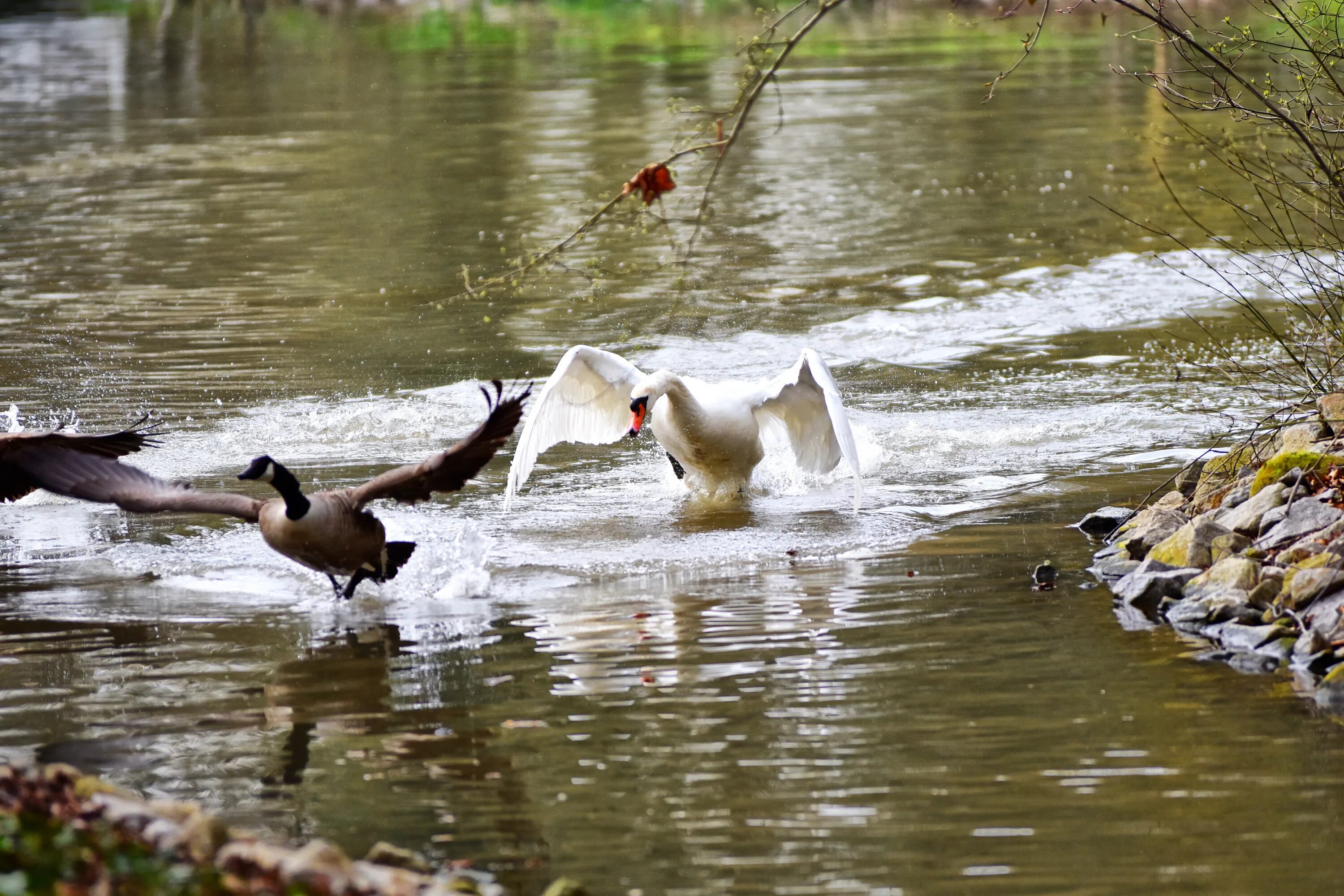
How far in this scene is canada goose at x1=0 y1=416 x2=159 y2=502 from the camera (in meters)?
7.96

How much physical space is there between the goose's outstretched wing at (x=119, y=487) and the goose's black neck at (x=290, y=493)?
344 millimetres

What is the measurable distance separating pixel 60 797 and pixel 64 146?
21974 millimetres

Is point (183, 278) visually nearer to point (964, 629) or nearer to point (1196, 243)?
point (1196, 243)

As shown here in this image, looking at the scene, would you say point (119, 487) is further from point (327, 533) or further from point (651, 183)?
point (651, 183)

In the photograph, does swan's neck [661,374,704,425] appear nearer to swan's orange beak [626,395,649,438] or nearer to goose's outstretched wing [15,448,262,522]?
swan's orange beak [626,395,649,438]

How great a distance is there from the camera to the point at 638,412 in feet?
30.9

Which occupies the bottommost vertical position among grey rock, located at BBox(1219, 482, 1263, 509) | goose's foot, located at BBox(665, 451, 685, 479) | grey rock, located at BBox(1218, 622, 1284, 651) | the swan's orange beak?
goose's foot, located at BBox(665, 451, 685, 479)

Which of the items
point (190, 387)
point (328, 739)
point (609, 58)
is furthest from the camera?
Result: point (609, 58)

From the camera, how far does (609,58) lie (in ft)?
115

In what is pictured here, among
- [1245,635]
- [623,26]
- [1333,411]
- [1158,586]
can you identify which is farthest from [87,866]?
[623,26]

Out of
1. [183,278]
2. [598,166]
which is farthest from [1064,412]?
[598,166]

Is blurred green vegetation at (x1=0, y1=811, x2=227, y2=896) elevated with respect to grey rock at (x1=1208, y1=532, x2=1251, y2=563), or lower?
lower

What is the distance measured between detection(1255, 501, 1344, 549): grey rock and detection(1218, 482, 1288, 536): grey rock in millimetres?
162

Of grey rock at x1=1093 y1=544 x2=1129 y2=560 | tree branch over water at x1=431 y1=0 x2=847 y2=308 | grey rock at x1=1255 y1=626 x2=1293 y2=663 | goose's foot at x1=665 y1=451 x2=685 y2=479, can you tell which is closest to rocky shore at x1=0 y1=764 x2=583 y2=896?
tree branch over water at x1=431 y1=0 x2=847 y2=308
